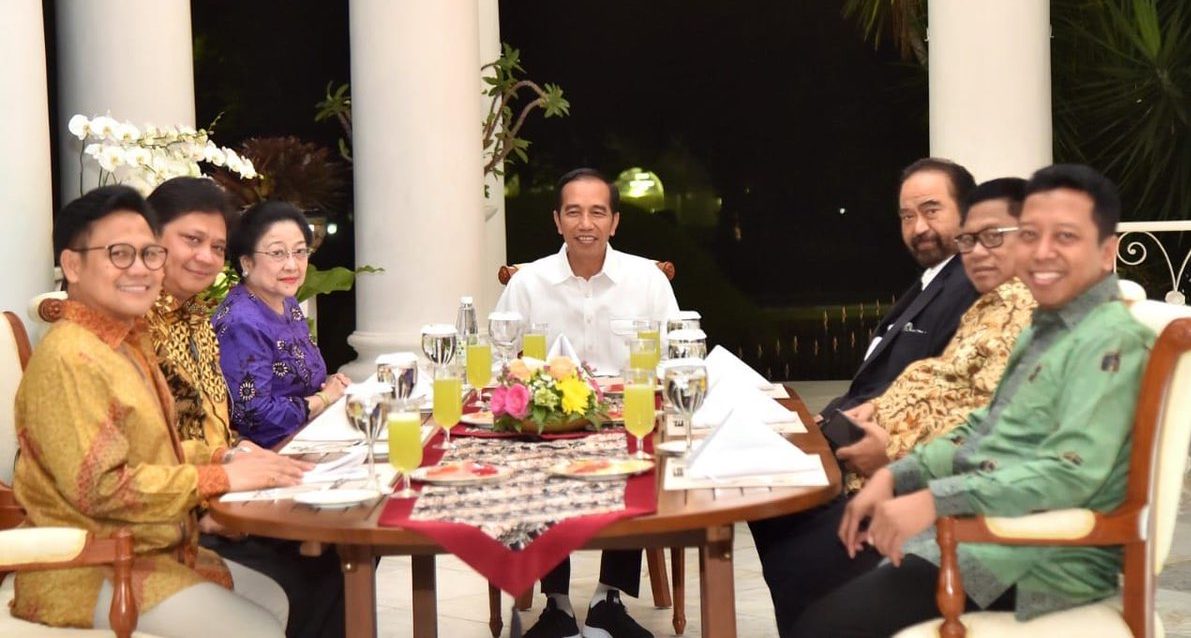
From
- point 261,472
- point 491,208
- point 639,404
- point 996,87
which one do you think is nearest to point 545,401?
point 639,404

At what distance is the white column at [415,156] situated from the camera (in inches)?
247

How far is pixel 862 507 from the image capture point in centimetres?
267

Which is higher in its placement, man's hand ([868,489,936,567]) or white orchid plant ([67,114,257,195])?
white orchid plant ([67,114,257,195])

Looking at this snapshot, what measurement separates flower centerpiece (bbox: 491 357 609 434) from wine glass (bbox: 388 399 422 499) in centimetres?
51

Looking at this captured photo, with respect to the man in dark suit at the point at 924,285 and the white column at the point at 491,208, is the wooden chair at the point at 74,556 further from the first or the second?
the white column at the point at 491,208

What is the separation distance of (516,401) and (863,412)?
82 cm

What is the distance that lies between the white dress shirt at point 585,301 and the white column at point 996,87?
199cm

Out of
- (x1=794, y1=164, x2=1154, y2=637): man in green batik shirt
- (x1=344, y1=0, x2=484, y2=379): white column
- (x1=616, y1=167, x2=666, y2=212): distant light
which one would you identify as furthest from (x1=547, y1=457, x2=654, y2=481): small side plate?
(x1=616, y1=167, x2=666, y2=212): distant light

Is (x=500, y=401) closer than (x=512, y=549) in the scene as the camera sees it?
No

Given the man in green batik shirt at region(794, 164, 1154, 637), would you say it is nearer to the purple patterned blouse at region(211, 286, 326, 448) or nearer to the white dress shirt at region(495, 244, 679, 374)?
the purple patterned blouse at region(211, 286, 326, 448)

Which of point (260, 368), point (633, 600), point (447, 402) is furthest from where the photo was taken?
point (633, 600)

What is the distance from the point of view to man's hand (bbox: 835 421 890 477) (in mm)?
3221

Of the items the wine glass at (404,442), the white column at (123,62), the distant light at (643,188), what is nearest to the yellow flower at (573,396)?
the wine glass at (404,442)

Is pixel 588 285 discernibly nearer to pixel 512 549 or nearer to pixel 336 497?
pixel 336 497
